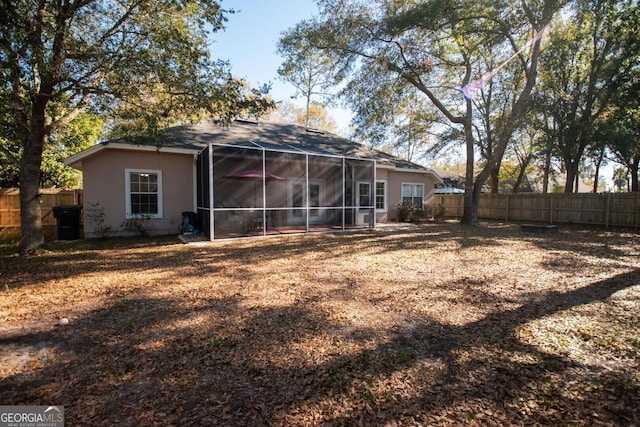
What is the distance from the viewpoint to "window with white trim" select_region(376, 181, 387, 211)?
14980mm

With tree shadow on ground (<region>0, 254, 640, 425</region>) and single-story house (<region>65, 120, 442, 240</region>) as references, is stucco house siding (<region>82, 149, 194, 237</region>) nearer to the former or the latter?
single-story house (<region>65, 120, 442, 240</region>)

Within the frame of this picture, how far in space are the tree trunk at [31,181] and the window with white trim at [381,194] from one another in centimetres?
1240

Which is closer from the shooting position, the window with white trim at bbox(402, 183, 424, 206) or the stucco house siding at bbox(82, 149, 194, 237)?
the stucco house siding at bbox(82, 149, 194, 237)

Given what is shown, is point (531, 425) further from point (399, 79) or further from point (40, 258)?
point (399, 79)

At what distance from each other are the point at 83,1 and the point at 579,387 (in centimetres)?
913

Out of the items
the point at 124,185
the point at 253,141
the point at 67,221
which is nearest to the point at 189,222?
the point at 124,185

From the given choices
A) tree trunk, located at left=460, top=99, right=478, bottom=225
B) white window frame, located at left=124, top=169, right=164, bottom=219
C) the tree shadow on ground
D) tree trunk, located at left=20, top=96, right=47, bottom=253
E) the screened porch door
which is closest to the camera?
the tree shadow on ground

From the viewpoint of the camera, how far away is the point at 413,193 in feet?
53.8

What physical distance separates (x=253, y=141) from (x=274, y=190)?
219 centimetres

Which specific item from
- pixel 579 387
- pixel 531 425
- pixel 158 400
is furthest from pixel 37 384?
pixel 579 387

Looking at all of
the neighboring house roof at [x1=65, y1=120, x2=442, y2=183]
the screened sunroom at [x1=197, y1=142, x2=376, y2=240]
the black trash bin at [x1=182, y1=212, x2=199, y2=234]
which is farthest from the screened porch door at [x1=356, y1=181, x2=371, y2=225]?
the black trash bin at [x1=182, y1=212, x2=199, y2=234]

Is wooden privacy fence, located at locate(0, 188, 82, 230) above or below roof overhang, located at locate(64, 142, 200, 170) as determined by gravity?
below

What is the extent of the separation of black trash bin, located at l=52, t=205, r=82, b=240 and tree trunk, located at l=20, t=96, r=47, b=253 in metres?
2.28

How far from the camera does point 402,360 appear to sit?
2.61m
